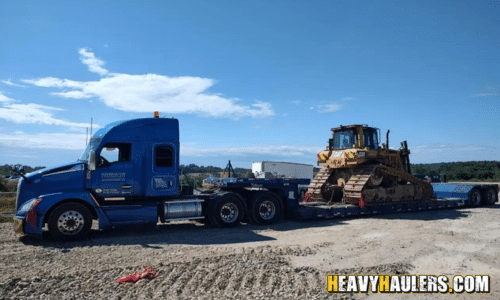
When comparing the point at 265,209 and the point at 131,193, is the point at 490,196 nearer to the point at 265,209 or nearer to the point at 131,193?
the point at 265,209

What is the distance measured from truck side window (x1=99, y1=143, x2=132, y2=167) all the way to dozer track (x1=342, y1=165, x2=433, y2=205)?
855 centimetres

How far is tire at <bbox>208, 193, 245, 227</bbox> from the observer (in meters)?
11.7

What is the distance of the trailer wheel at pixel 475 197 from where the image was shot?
18.4m

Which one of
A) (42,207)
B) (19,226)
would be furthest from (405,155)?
(19,226)

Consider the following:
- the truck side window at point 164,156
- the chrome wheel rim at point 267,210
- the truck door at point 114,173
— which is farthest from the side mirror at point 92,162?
the chrome wheel rim at point 267,210

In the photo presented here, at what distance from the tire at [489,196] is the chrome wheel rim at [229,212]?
1462cm

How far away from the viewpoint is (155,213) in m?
10.7

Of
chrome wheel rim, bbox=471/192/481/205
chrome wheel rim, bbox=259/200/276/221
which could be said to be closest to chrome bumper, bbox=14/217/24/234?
chrome wheel rim, bbox=259/200/276/221

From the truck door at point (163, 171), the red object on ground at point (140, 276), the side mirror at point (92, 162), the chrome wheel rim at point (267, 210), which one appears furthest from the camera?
the chrome wheel rim at point (267, 210)

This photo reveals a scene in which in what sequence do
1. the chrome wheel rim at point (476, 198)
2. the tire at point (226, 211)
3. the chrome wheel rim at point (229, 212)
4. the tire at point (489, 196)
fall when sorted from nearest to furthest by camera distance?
the tire at point (226, 211) < the chrome wheel rim at point (229, 212) < the chrome wheel rim at point (476, 198) < the tire at point (489, 196)

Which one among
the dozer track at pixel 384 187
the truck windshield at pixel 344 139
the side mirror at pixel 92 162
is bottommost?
the dozer track at pixel 384 187

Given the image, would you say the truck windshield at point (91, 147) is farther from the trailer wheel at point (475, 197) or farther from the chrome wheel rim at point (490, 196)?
the chrome wheel rim at point (490, 196)

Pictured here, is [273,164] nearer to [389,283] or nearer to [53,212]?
[53,212]

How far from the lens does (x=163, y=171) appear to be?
36.3ft
